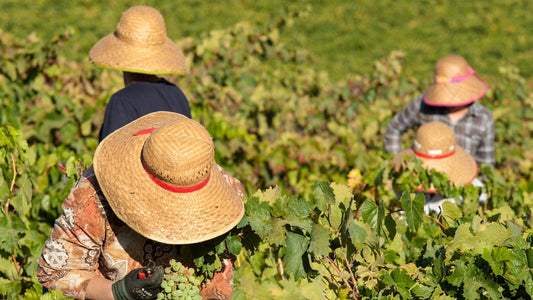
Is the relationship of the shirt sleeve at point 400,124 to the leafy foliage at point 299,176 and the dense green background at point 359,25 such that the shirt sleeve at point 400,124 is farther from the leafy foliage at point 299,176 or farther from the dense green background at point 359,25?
the dense green background at point 359,25

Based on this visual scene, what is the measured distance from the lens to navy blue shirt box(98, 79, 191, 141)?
10.4 ft

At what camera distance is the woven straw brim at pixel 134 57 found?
3.39 metres

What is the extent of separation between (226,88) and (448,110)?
2.36m

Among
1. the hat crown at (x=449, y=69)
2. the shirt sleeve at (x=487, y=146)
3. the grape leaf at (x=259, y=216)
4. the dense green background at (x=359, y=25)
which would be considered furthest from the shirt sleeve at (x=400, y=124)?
the dense green background at (x=359, y=25)

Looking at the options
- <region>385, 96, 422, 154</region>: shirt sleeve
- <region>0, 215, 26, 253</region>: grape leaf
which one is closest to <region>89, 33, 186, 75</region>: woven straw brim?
<region>0, 215, 26, 253</region>: grape leaf

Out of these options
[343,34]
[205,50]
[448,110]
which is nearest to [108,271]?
[448,110]

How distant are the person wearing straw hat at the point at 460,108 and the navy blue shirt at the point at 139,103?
198 centimetres

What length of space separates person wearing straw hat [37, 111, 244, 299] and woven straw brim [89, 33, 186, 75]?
1.16m

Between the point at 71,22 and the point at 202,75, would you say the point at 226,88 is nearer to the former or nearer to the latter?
the point at 202,75

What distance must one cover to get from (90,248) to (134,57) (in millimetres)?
1538

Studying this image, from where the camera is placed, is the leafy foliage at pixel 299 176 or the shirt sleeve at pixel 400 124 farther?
the shirt sleeve at pixel 400 124

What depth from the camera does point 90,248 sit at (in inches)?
86.7

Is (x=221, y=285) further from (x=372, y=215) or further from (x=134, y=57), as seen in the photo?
(x=134, y=57)

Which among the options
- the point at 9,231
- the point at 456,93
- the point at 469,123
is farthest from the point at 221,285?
the point at 469,123
